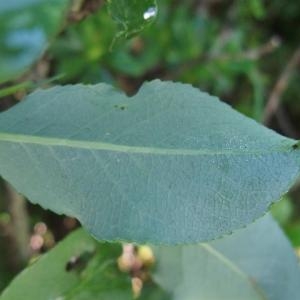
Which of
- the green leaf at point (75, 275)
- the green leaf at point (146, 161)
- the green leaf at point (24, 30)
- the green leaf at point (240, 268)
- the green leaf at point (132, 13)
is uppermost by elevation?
the green leaf at point (24, 30)

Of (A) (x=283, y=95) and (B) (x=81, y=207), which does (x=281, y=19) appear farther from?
(B) (x=81, y=207)

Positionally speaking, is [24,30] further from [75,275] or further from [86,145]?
[75,275]

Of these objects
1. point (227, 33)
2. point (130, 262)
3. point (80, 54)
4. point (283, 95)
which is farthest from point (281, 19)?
point (130, 262)

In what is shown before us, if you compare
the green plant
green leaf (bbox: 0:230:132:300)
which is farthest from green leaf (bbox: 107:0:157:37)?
green leaf (bbox: 0:230:132:300)

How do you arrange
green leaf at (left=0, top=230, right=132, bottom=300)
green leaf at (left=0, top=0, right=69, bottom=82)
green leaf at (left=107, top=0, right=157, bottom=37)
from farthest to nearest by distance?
1. green leaf at (left=0, top=230, right=132, bottom=300)
2. green leaf at (left=107, top=0, right=157, bottom=37)
3. green leaf at (left=0, top=0, right=69, bottom=82)

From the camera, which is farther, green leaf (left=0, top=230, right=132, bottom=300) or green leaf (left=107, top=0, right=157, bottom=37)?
green leaf (left=0, top=230, right=132, bottom=300)

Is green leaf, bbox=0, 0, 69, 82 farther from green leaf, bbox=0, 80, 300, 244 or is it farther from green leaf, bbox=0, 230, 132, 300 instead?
green leaf, bbox=0, 230, 132, 300

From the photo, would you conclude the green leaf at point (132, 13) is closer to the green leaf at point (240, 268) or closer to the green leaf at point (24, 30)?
the green leaf at point (24, 30)

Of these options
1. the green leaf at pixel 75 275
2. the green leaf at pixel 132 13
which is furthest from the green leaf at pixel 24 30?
the green leaf at pixel 75 275
